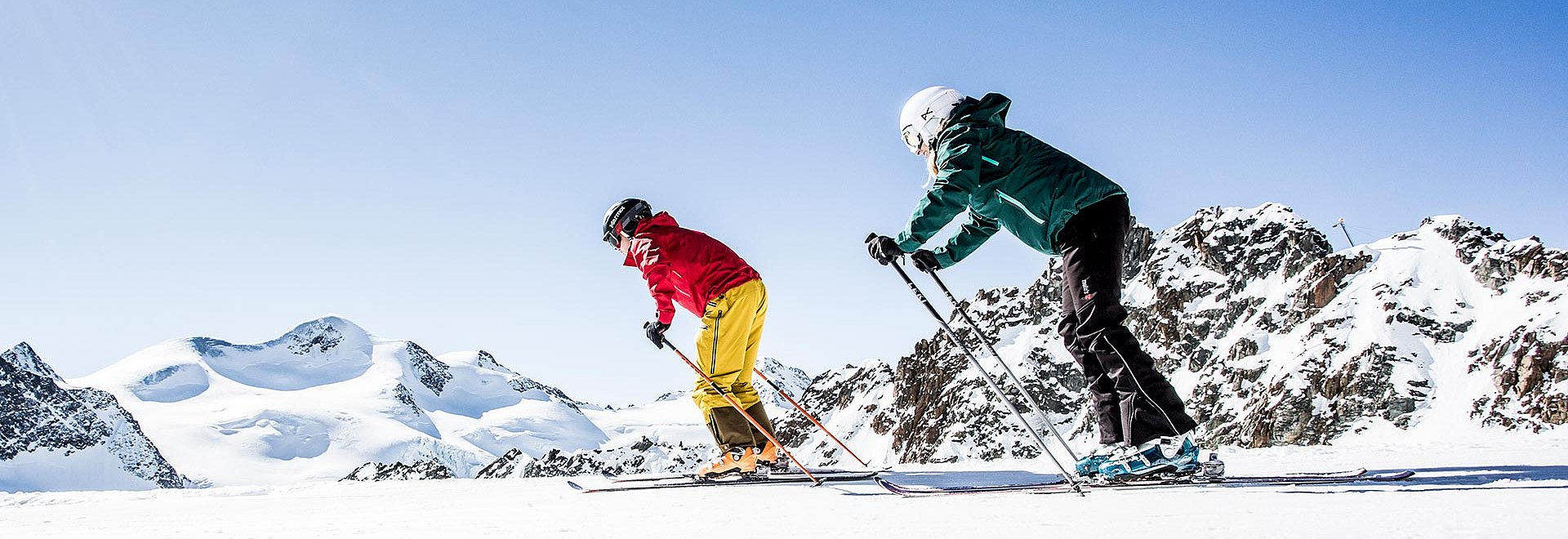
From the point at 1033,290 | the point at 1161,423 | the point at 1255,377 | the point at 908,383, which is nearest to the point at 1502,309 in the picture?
the point at 1255,377

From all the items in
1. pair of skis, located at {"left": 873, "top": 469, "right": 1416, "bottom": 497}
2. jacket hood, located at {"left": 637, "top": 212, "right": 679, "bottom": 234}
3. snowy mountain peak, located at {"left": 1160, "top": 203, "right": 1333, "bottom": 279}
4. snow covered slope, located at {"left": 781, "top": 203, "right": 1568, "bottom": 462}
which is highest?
snowy mountain peak, located at {"left": 1160, "top": 203, "right": 1333, "bottom": 279}

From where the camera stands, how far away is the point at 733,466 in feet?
17.4

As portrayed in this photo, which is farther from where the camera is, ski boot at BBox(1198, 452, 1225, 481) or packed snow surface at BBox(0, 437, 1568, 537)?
ski boot at BBox(1198, 452, 1225, 481)

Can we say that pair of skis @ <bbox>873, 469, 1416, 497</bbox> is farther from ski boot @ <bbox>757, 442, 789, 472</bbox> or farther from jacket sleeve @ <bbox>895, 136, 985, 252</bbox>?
ski boot @ <bbox>757, 442, 789, 472</bbox>

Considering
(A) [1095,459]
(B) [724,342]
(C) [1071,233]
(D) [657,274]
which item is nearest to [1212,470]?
(A) [1095,459]

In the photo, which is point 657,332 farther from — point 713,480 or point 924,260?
point 924,260

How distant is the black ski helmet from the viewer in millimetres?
5688

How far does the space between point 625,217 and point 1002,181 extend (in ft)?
8.59

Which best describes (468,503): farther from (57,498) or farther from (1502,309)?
(1502,309)

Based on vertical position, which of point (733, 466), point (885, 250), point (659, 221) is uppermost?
point (659, 221)

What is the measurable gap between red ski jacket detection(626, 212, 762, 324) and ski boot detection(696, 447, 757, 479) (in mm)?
929

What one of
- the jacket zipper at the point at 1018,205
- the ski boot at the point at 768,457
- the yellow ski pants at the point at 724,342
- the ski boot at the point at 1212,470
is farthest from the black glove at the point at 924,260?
the ski boot at the point at 768,457

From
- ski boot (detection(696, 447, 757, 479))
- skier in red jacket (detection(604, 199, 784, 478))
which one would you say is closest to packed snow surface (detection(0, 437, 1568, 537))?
ski boot (detection(696, 447, 757, 479))

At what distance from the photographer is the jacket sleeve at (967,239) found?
15.5 feet
